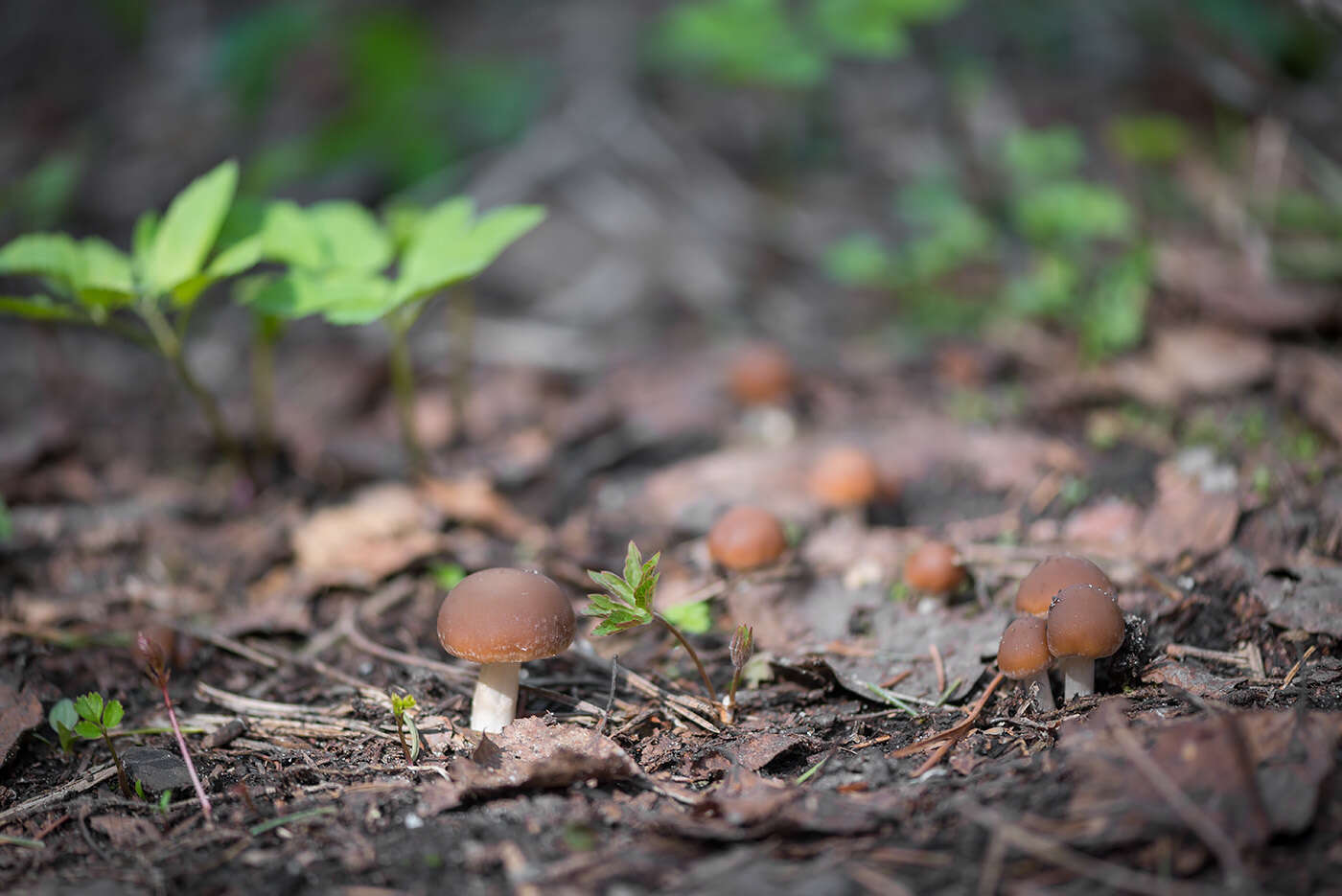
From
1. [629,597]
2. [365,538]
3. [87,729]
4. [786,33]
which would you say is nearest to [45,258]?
[365,538]

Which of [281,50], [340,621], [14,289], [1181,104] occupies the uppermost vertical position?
[281,50]

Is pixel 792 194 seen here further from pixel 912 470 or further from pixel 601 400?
pixel 912 470

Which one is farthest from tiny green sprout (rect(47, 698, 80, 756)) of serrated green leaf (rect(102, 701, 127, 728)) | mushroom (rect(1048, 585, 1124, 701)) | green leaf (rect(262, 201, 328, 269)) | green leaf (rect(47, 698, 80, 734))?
mushroom (rect(1048, 585, 1124, 701))

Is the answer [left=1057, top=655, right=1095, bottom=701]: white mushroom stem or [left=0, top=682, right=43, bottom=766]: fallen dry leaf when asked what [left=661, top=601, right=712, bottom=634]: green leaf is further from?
[left=0, top=682, right=43, bottom=766]: fallen dry leaf

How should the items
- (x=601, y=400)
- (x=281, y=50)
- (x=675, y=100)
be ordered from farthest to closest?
1. (x=675, y=100)
2. (x=281, y=50)
3. (x=601, y=400)

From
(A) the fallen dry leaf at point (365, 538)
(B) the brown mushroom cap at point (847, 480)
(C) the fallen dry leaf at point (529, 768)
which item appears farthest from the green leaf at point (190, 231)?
(B) the brown mushroom cap at point (847, 480)

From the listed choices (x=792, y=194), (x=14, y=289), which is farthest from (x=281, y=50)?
(x=792, y=194)

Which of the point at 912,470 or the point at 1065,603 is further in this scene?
the point at 912,470
